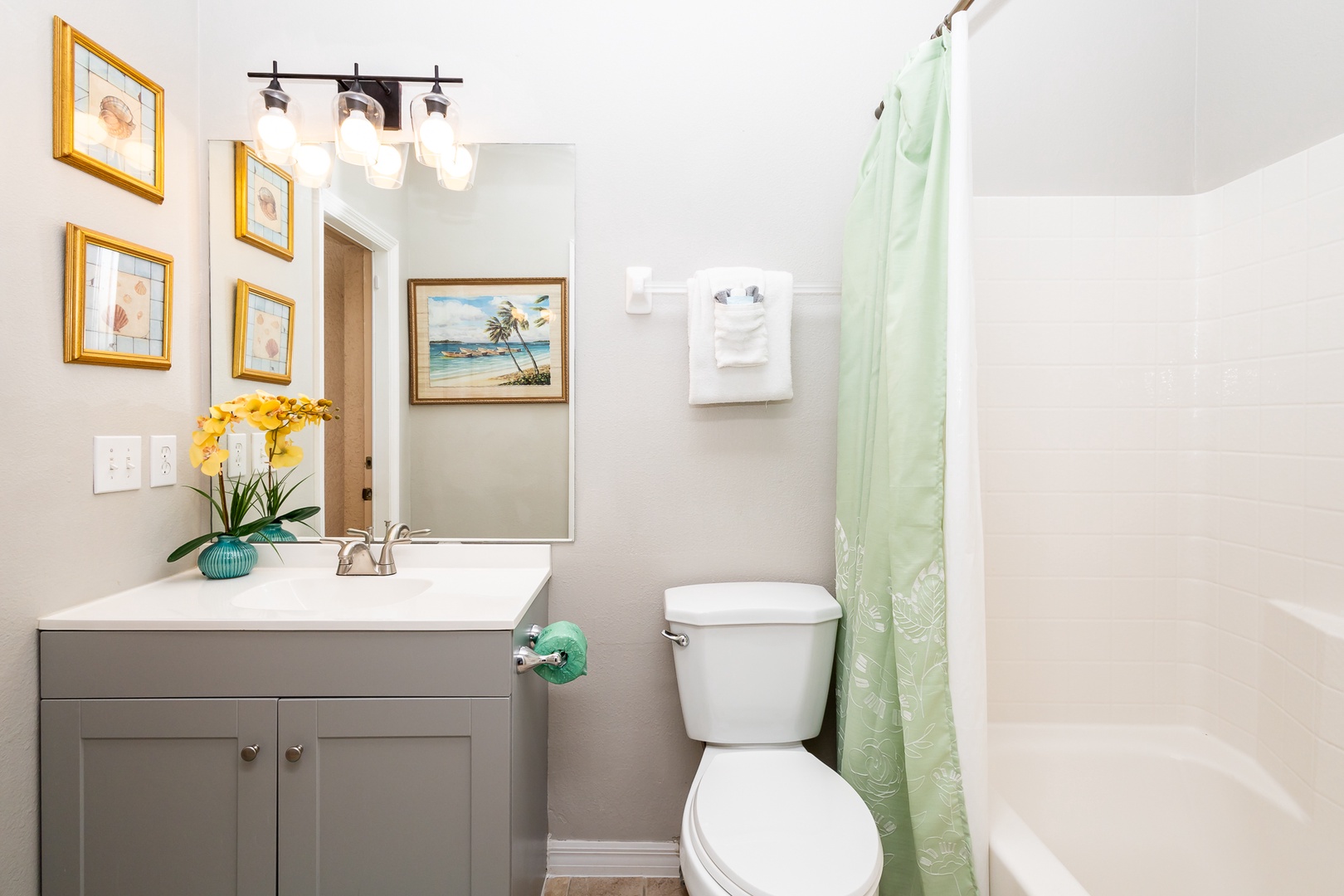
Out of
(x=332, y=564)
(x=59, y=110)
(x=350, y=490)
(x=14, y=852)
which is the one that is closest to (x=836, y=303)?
(x=350, y=490)

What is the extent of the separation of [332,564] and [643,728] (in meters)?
0.88

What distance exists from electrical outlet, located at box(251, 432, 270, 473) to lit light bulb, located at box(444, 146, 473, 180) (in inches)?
30.7

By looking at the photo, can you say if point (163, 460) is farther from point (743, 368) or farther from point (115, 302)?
point (743, 368)

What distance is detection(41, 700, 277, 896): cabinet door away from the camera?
1144 millimetres

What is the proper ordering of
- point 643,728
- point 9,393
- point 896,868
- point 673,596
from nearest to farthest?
point 9,393, point 896,868, point 673,596, point 643,728

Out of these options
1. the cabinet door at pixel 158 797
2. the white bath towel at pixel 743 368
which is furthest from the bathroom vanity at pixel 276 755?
the white bath towel at pixel 743 368

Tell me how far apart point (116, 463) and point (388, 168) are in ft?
2.80

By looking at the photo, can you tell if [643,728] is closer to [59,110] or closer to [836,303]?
[836,303]

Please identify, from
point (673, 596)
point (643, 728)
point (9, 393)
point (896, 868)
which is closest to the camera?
point (9, 393)

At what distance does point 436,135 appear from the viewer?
1.49m

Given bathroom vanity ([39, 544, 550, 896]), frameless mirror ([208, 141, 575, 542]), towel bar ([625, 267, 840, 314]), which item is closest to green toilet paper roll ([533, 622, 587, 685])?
bathroom vanity ([39, 544, 550, 896])

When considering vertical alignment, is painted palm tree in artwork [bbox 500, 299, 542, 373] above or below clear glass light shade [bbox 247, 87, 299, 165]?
below

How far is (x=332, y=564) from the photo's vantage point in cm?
160

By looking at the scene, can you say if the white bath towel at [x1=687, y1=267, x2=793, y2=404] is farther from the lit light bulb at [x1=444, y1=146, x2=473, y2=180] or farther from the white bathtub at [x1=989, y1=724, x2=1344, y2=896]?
the white bathtub at [x1=989, y1=724, x2=1344, y2=896]
